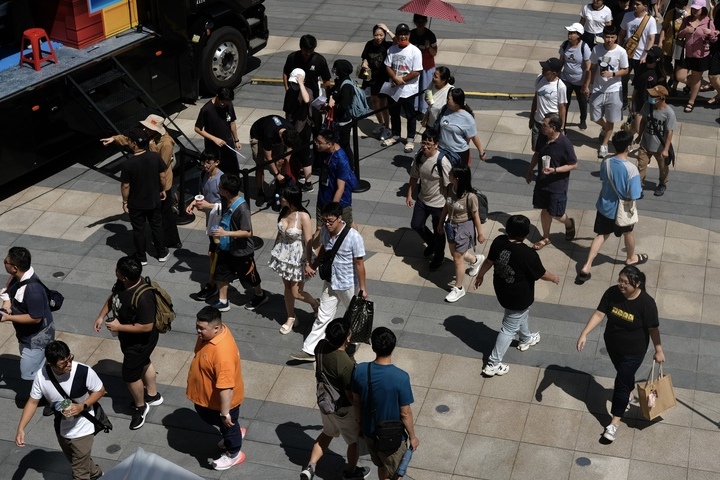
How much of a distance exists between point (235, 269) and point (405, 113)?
15.5ft

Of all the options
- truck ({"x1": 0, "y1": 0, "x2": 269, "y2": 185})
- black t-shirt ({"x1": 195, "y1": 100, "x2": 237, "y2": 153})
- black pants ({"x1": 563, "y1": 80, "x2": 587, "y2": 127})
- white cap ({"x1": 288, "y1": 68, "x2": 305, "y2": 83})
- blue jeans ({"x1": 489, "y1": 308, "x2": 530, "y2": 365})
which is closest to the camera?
blue jeans ({"x1": 489, "y1": 308, "x2": 530, "y2": 365})

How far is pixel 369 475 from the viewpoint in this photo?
29.8 ft

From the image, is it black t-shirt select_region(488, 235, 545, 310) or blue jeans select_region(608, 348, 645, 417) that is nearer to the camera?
blue jeans select_region(608, 348, 645, 417)

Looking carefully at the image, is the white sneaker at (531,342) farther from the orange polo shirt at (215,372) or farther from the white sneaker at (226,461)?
the orange polo shirt at (215,372)

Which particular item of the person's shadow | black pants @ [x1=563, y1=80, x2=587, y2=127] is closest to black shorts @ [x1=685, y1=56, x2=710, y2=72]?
black pants @ [x1=563, y1=80, x2=587, y2=127]

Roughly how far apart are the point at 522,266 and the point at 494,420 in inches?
55.1

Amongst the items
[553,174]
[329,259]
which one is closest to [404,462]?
[329,259]

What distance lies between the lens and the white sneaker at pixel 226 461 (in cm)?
915

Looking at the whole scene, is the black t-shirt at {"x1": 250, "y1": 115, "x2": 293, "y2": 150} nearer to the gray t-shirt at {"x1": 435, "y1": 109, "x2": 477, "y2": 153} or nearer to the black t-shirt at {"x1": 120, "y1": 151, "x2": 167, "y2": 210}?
the black t-shirt at {"x1": 120, "y1": 151, "x2": 167, "y2": 210}

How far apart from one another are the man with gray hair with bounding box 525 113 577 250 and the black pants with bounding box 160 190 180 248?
4.14 metres

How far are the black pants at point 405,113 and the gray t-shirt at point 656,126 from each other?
10.3 feet

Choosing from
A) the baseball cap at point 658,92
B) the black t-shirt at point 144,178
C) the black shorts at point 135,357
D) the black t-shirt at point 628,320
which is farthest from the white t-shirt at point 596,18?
the black shorts at point 135,357

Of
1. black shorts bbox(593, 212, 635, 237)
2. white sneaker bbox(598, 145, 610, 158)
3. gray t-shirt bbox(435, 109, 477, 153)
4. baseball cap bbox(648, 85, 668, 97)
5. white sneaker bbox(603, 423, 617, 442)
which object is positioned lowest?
white sneaker bbox(598, 145, 610, 158)

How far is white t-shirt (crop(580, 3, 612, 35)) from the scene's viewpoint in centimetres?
1634
